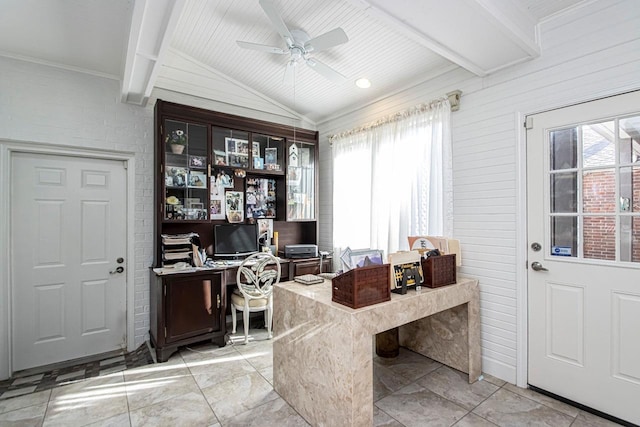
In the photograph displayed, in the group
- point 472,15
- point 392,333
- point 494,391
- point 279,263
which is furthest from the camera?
point 279,263

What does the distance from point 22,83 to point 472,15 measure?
12.1 ft

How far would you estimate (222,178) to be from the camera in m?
3.69

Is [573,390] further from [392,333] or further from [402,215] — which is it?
[402,215]

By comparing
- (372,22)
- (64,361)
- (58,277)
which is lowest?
(64,361)

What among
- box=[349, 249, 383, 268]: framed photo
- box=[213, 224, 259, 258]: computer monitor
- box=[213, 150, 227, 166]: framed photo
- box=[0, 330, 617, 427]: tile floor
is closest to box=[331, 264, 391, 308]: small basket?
box=[349, 249, 383, 268]: framed photo

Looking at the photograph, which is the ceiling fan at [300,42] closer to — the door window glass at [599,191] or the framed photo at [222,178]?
the framed photo at [222,178]

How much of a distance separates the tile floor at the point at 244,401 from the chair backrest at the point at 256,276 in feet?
2.35

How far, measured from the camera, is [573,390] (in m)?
2.21

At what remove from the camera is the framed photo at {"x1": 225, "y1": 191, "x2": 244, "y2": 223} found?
377 cm

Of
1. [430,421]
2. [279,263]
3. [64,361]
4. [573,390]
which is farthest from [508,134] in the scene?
[64,361]

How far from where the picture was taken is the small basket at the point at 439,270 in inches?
92.8

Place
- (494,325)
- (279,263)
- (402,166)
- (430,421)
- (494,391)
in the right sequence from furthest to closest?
(279,263)
(402,166)
(494,325)
(494,391)
(430,421)

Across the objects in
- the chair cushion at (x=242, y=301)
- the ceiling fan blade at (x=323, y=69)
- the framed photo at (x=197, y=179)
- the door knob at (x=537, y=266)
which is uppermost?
the ceiling fan blade at (x=323, y=69)

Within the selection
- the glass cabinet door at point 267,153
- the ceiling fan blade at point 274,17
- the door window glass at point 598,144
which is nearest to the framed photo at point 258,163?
the glass cabinet door at point 267,153
